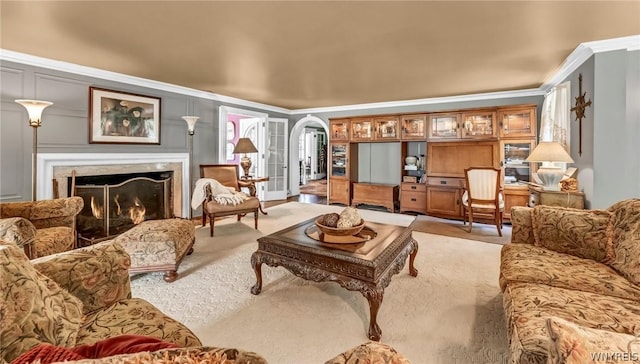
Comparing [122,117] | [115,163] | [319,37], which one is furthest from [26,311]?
[122,117]

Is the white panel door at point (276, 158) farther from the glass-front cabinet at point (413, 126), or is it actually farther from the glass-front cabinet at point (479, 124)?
the glass-front cabinet at point (479, 124)

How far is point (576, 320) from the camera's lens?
1.22 meters

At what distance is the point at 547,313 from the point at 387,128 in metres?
5.00

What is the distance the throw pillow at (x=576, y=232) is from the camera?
6.19ft

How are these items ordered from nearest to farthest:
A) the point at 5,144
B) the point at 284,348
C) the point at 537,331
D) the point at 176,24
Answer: the point at 537,331, the point at 284,348, the point at 176,24, the point at 5,144

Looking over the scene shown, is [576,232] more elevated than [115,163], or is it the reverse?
[115,163]

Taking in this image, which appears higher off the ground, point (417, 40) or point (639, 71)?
point (417, 40)

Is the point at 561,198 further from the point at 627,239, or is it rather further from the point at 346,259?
the point at 346,259

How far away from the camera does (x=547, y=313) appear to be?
128cm

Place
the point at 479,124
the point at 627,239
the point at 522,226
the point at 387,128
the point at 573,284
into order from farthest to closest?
the point at 387,128 → the point at 479,124 → the point at 522,226 → the point at 627,239 → the point at 573,284

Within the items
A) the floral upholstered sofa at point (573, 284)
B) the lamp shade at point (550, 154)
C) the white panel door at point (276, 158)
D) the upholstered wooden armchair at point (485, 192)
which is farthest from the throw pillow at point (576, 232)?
the white panel door at point (276, 158)

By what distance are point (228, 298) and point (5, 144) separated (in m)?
3.45

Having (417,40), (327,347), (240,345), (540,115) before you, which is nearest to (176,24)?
(417,40)

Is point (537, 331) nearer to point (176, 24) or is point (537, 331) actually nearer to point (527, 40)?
point (527, 40)
